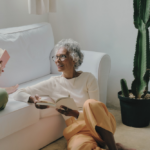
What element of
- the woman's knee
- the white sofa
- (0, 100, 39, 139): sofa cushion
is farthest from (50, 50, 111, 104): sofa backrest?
the woman's knee

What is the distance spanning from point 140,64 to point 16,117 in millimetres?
1151

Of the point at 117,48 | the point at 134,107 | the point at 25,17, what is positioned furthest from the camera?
the point at 25,17

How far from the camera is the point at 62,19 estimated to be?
9.61 feet

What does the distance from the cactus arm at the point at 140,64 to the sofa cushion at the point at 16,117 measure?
0.96 m

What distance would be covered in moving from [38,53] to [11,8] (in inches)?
27.4

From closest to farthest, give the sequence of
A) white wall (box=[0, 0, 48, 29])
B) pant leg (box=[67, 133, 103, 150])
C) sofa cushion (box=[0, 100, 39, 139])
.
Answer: sofa cushion (box=[0, 100, 39, 139]) → pant leg (box=[67, 133, 103, 150]) → white wall (box=[0, 0, 48, 29])

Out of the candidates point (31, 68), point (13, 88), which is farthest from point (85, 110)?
point (31, 68)

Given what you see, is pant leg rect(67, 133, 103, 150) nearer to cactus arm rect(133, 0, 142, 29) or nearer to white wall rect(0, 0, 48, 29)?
cactus arm rect(133, 0, 142, 29)

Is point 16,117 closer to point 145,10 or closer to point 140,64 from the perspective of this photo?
point 140,64

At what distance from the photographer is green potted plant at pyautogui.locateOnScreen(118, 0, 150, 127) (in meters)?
2.00

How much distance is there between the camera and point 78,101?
1.78 meters

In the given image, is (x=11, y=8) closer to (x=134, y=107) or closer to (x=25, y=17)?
(x=25, y=17)

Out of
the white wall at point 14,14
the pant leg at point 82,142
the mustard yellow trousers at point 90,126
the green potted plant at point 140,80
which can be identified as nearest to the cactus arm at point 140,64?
the green potted plant at point 140,80

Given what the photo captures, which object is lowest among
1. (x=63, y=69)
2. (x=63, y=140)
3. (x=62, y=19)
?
(x=63, y=140)
